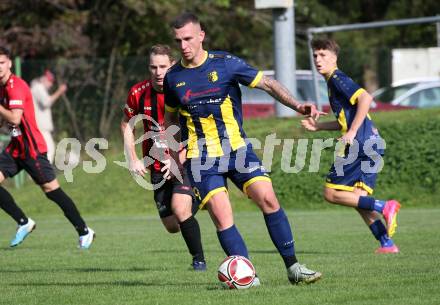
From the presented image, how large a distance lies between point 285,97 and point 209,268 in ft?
7.99

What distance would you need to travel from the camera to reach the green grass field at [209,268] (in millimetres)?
6773

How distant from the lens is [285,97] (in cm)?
707

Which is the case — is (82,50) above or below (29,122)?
Result: below

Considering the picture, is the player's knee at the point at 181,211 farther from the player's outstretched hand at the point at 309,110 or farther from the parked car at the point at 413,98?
the parked car at the point at 413,98

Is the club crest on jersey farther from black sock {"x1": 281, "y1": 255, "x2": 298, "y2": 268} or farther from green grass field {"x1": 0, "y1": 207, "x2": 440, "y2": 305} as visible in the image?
green grass field {"x1": 0, "y1": 207, "x2": 440, "y2": 305}

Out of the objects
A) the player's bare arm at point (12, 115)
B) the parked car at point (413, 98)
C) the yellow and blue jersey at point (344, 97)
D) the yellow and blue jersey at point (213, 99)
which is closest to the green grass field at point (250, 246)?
the yellow and blue jersey at point (213, 99)

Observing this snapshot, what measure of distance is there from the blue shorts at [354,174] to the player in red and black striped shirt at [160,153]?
1.61m

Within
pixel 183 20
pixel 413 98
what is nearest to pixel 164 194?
pixel 183 20

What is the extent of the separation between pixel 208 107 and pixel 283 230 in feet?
3.39

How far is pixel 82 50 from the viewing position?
87.9 feet

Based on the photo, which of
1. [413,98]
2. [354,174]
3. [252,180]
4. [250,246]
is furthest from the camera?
[413,98]

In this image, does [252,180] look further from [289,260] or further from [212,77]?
[212,77]

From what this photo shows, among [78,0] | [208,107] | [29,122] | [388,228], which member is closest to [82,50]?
[78,0]

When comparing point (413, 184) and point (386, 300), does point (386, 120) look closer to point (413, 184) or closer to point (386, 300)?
point (413, 184)
